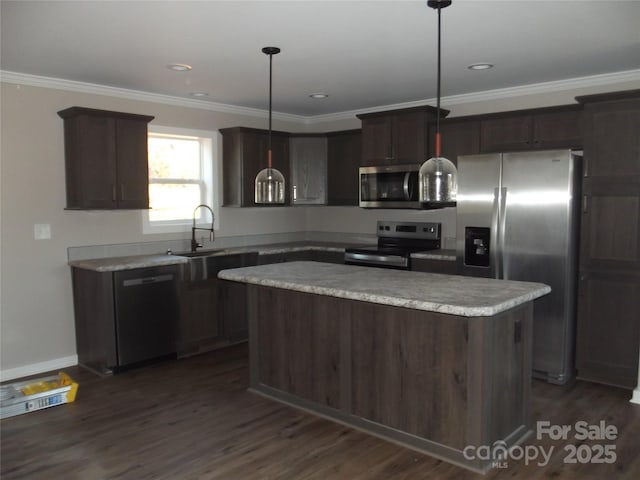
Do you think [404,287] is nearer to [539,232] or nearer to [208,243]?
[539,232]

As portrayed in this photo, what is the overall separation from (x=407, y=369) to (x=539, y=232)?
187cm

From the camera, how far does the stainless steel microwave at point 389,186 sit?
5.21 m

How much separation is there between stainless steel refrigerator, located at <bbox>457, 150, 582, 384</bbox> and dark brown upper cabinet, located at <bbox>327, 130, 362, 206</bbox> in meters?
1.75

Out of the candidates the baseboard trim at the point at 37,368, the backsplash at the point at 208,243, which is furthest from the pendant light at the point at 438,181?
the baseboard trim at the point at 37,368

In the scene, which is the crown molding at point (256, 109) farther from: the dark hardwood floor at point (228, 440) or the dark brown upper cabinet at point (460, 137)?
the dark hardwood floor at point (228, 440)

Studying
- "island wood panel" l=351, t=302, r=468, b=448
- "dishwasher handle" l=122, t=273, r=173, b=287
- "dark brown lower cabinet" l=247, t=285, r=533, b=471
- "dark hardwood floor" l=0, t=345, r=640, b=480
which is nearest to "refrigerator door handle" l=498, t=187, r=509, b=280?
"dark hardwood floor" l=0, t=345, r=640, b=480

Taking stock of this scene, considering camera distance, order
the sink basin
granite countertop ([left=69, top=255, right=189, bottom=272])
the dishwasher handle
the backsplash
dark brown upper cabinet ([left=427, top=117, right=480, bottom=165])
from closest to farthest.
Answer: granite countertop ([left=69, top=255, right=189, bottom=272]) < the dishwasher handle < the backsplash < dark brown upper cabinet ([left=427, top=117, right=480, bottom=165]) < the sink basin

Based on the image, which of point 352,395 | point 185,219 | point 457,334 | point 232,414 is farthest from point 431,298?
point 185,219

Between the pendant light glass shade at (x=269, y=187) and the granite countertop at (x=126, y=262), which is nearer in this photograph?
the pendant light glass shade at (x=269, y=187)

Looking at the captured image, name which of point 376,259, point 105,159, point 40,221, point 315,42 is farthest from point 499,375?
point 40,221

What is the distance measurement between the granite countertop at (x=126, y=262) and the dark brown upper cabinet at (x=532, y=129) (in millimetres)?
2988

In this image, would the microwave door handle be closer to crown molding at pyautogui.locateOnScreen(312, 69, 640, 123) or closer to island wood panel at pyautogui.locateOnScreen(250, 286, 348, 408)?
crown molding at pyautogui.locateOnScreen(312, 69, 640, 123)

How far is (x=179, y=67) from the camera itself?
13.3 feet

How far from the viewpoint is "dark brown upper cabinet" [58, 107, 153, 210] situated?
438 cm
